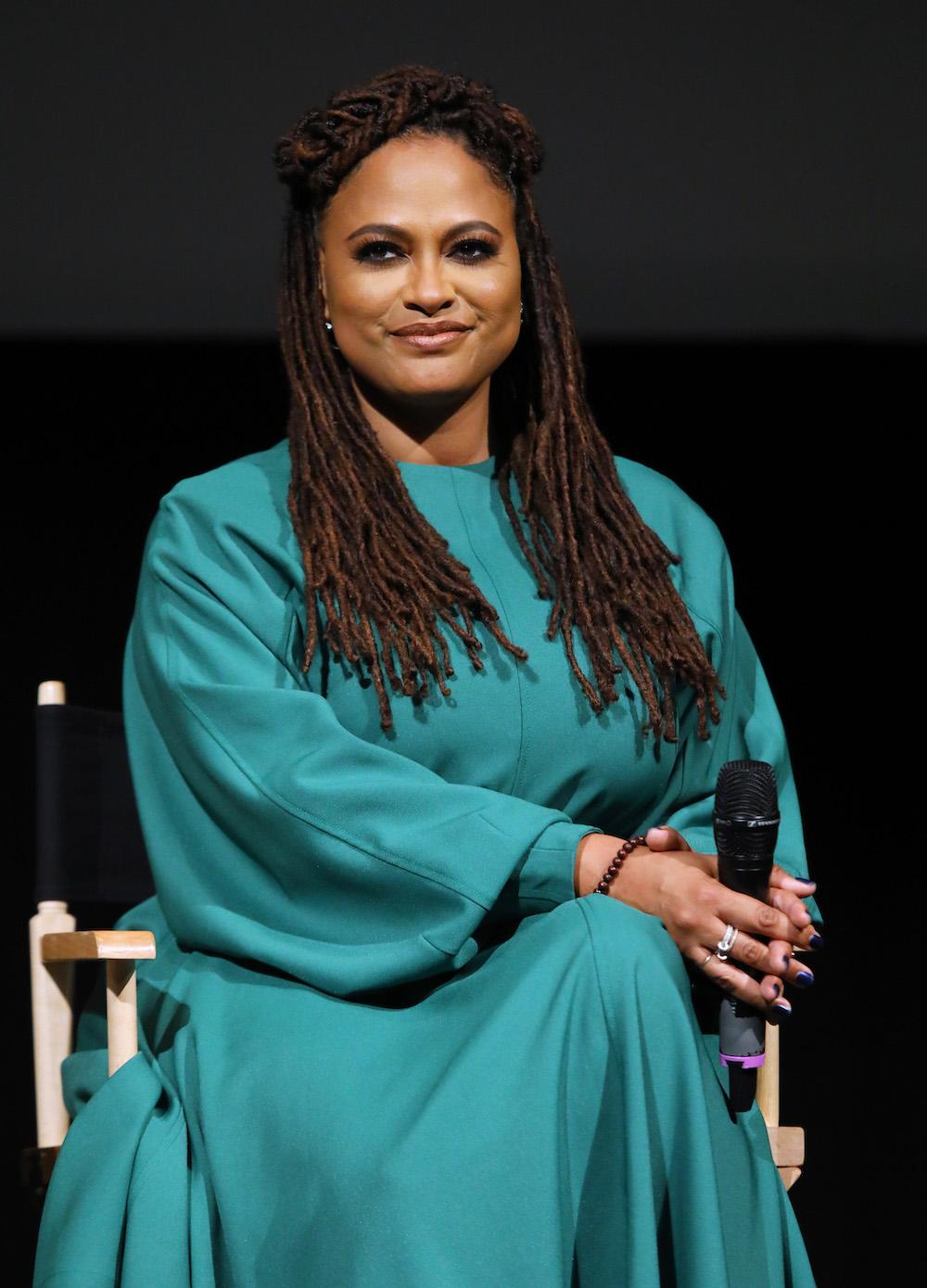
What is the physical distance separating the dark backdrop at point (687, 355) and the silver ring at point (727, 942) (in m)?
1.04

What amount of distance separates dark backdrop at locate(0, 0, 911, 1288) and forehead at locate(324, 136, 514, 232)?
70cm

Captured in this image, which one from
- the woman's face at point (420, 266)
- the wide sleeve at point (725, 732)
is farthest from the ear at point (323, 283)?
the wide sleeve at point (725, 732)

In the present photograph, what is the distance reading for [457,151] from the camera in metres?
1.96

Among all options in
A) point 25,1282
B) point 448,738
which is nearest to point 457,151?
point 448,738

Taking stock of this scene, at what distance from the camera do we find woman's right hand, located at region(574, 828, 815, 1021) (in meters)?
1.64

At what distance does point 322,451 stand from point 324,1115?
676mm

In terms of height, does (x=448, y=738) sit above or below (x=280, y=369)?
below

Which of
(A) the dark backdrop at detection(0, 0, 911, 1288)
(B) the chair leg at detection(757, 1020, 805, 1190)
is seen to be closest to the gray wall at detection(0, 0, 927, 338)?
(A) the dark backdrop at detection(0, 0, 911, 1288)

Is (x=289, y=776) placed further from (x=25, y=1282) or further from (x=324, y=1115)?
(x=25, y=1282)

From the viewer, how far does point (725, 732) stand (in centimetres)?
202

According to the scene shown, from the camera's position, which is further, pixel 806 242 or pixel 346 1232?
pixel 806 242

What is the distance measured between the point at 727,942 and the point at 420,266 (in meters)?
0.72

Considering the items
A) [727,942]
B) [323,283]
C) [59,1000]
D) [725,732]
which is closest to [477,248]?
[323,283]

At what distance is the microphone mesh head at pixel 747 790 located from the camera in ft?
5.17
